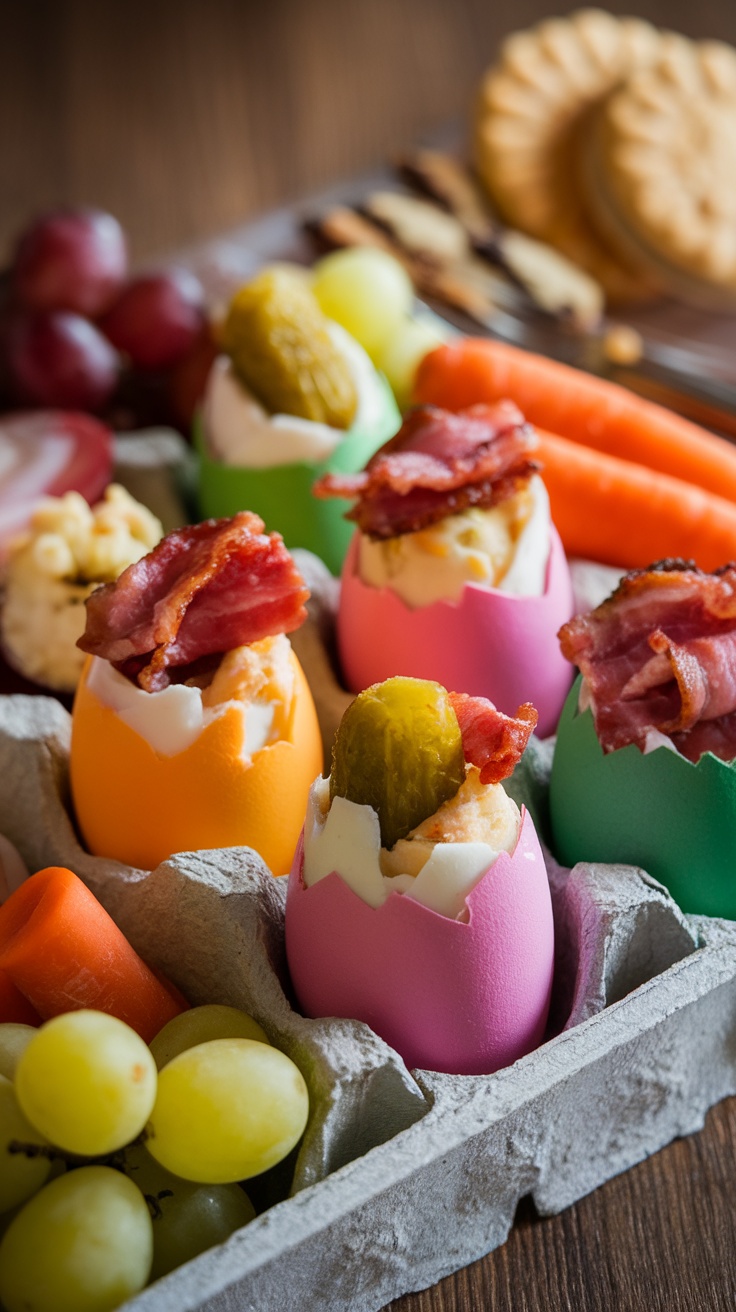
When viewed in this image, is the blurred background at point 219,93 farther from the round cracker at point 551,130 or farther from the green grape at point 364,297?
the green grape at point 364,297

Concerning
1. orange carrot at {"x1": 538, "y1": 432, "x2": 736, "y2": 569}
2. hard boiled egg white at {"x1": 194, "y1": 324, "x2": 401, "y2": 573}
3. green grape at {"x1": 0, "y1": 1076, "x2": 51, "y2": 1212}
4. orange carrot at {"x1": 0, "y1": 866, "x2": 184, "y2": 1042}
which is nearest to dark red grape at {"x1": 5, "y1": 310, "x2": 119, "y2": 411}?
hard boiled egg white at {"x1": 194, "y1": 324, "x2": 401, "y2": 573}

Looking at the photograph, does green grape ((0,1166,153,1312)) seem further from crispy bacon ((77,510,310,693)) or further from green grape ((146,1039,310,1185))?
crispy bacon ((77,510,310,693))

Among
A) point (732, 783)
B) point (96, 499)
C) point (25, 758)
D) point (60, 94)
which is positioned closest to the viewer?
point (732, 783)

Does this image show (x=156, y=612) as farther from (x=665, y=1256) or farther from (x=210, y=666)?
(x=665, y=1256)

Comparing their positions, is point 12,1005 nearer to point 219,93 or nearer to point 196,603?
point 196,603

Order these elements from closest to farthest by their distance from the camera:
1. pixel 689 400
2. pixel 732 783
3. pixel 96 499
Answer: pixel 732 783
pixel 96 499
pixel 689 400

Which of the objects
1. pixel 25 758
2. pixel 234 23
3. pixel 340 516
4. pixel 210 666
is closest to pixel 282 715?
pixel 210 666

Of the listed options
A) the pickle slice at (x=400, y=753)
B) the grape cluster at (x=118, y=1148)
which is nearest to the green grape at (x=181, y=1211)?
the grape cluster at (x=118, y=1148)
